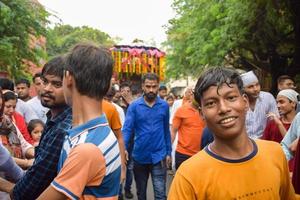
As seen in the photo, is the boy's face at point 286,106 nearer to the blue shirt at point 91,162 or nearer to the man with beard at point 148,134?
the man with beard at point 148,134

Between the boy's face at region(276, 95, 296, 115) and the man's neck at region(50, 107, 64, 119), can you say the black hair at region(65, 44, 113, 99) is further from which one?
the boy's face at region(276, 95, 296, 115)

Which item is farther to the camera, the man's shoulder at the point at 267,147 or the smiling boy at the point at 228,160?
the man's shoulder at the point at 267,147

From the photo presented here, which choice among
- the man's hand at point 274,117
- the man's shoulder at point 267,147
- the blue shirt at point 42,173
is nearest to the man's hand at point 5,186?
the blue shirt at point 42,173

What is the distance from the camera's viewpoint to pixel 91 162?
7.93 feet

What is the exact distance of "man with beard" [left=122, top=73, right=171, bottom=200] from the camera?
7.13 m

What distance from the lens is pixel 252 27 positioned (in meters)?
14.0

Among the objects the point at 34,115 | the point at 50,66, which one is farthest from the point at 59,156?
the point at 34,115

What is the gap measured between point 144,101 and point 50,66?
3.95m

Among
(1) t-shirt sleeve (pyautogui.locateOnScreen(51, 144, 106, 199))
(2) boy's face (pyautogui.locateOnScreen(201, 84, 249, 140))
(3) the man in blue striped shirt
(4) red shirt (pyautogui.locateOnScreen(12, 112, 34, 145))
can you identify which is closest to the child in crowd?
(4) red shirt (pyautogui.locateOnScreen(12, 112, 34, 145))

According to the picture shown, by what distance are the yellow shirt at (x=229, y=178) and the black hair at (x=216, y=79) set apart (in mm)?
343

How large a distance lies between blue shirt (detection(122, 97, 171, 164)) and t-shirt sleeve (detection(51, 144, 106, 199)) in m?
4.70

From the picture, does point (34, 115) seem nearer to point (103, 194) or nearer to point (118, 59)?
point (103, 194)

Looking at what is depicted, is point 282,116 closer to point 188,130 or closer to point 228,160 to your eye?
point 188,130

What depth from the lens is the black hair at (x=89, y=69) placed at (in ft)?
8.46
